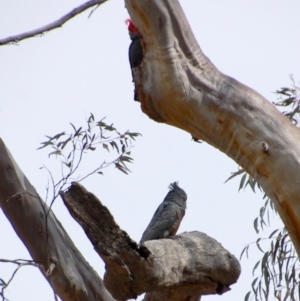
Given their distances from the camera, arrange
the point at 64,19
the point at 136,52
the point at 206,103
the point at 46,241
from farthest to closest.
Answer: the point at 46,241, the point at 64,19, the point at 136,52, the point at 206,103

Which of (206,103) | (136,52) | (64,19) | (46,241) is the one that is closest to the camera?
(206,103)

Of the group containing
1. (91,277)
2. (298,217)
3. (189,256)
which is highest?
(91,277)

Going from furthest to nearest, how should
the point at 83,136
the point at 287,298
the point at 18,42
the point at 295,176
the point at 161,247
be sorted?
the point at 287,298
the point at 83,136
the point at 18,42
the point at 161,247
the point at 295,176

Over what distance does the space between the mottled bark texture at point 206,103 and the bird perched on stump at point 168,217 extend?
683 millimetres

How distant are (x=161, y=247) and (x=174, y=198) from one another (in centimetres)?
80

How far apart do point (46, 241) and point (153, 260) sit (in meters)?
0.76

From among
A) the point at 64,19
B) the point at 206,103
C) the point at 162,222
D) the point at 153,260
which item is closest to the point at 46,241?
the point at 162,222

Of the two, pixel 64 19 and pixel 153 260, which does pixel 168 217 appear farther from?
pixel 64 19

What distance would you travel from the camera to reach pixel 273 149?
79.0 inches

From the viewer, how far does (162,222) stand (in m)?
2.80

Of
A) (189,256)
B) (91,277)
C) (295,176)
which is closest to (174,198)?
(91,277)

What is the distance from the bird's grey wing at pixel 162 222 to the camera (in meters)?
2.72

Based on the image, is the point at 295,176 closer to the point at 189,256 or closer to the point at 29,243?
the point at 189,256

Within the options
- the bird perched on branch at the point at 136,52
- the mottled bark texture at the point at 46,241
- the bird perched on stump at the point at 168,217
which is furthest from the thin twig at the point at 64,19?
the bird perched on stump at the point at 168,217
